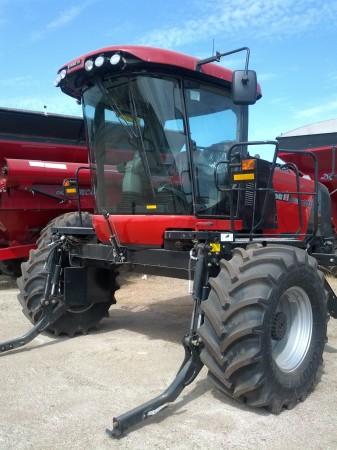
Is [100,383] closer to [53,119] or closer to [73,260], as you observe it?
[73,260]

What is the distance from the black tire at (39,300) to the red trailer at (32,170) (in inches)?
75.1

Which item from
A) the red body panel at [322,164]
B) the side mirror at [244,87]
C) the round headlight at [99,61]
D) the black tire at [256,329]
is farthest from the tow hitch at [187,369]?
the red body panel at [322,164]

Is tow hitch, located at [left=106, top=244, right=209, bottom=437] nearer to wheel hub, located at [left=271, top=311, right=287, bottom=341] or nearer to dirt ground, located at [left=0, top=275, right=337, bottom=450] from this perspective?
dirt ground, located at [left=0, top=275, right=337, bottom=450]

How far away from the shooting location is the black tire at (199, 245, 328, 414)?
309cm

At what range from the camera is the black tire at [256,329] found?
309 cm

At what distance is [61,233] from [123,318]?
1.52 m

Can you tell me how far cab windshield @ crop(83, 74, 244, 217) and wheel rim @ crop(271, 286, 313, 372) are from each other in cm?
86

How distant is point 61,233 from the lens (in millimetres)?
4801

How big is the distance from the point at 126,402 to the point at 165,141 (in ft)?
6.31

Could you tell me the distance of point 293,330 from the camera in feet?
12.2

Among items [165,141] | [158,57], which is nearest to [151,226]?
[165,141]

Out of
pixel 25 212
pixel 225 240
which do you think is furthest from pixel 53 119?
pixel 225 240

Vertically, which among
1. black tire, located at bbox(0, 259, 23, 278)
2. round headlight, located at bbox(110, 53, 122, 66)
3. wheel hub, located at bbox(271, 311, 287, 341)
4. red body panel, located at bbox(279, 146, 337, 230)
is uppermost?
round headlight, located at bbox(110, 53, 122, 66)

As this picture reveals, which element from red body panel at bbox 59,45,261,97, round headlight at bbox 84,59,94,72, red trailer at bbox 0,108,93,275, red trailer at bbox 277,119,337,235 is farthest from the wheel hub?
red trailer at bbox 277,119,337,235
